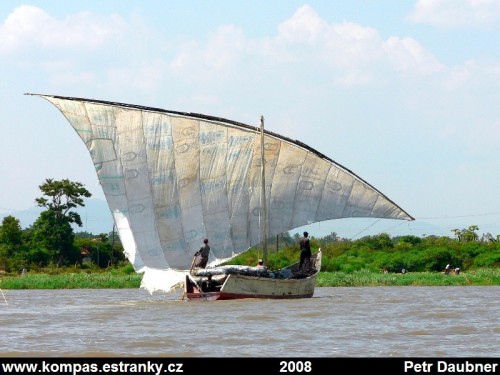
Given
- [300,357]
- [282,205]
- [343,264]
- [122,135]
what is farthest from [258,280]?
[343,264]

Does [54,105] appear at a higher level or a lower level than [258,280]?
higher

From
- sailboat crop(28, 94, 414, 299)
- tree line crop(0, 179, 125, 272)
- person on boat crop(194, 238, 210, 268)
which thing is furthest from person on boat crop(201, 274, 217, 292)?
tree line crop(0, 179, 125, 272)

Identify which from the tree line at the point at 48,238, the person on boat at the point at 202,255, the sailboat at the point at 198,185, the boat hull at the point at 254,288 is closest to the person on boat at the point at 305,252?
the sailboat at the point at 198,185

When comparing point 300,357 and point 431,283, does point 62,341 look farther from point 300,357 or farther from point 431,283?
point 431,283

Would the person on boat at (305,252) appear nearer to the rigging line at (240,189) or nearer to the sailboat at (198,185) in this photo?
the sailboat at (198,185)

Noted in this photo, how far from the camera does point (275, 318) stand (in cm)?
2188

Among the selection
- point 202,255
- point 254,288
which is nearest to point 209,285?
point 202,255

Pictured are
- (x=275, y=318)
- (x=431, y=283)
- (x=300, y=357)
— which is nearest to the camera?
(x=300, y=357)

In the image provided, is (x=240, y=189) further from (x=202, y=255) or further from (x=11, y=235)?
(x=11, y=235)

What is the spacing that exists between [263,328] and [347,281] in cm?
1907

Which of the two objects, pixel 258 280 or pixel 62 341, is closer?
pixel 62 341
